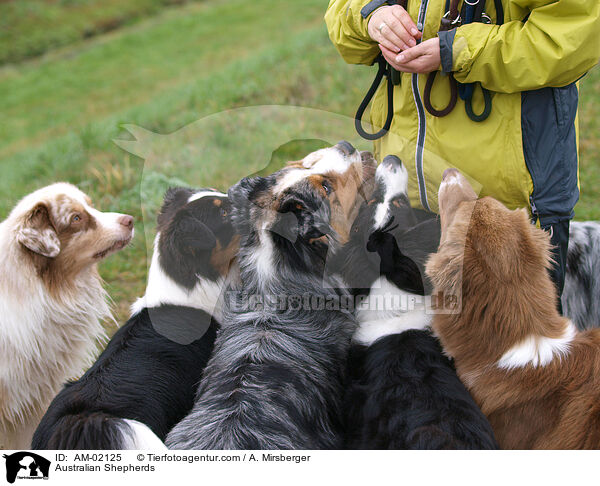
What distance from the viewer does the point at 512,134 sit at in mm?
2707

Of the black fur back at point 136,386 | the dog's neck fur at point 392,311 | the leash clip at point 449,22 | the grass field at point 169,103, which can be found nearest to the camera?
the black fur back at point 136,386

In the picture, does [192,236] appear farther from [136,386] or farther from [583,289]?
[583,289]

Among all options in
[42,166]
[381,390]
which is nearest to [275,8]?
[42,166]

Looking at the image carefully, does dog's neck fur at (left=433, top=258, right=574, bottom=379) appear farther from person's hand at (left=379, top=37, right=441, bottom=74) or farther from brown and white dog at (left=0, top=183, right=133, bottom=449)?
brown and white dog at (left=0, top=183, right=133, bottom=449)

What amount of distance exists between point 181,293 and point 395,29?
71.1 inches

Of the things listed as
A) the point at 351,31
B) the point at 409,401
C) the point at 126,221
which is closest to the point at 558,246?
the point at 409,401

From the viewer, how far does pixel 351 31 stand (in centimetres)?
298

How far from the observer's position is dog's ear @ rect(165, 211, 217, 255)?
127 inches

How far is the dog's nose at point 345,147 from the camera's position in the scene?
3.04 meters

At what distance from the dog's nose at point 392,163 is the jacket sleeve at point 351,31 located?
1.89 feet

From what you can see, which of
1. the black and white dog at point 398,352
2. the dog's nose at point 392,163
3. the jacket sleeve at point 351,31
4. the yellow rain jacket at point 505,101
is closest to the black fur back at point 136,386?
the black and white dog at point 398,352

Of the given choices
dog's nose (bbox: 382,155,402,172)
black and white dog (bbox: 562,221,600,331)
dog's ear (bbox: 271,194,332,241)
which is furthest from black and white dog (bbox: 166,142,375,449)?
black and white dog (bbox: 562,221,600,331)

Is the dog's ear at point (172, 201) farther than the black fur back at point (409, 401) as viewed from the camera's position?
Yes
